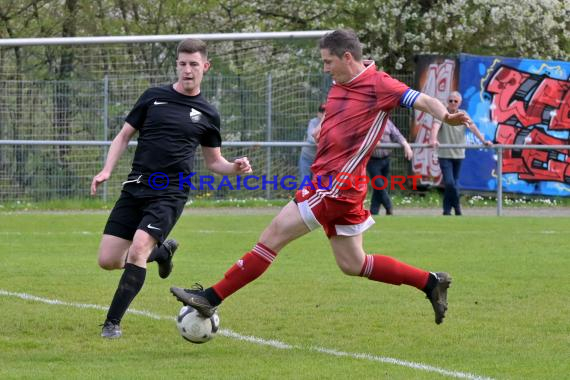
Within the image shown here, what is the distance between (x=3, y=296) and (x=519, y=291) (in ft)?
14.0

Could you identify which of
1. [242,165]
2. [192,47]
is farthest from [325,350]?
[192,47]

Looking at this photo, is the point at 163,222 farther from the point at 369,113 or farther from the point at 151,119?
the point at 369,113

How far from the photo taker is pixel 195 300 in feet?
23.0

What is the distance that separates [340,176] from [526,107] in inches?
660

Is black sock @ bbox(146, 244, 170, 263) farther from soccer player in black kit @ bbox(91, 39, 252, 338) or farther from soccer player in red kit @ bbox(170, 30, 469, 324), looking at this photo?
soccer player in red kit @ bbox(170, 30, 469, 324)

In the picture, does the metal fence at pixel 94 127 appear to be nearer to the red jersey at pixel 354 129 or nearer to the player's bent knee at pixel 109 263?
the player's bent knee at pixel 109 263

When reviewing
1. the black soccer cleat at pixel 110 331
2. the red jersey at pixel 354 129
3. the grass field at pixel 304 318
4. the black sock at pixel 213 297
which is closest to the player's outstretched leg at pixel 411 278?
the grass field at pixel 304 318

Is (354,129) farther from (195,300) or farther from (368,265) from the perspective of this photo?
(195,300)

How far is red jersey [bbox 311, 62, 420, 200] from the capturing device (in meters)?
7.21

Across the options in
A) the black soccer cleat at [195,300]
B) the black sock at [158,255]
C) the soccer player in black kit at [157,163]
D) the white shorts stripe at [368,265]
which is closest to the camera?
the black soccer cleat at [195,300]

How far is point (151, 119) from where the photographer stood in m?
7.82

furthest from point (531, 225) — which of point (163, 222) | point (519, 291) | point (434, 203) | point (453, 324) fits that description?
point (163, 222)

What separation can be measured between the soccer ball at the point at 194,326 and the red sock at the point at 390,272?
1100 mm

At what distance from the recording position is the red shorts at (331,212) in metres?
7.14
